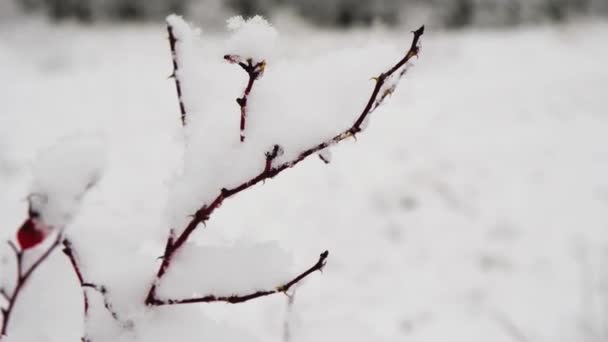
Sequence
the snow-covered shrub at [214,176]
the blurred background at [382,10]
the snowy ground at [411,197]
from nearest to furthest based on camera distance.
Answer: the snow-covered shrub at [214,176]
the snowy ground at [411,197]
the blurred background at [382,10]

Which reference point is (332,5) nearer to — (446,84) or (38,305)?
(446,84)

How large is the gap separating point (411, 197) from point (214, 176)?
160 inches

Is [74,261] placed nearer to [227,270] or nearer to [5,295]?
[5,295]

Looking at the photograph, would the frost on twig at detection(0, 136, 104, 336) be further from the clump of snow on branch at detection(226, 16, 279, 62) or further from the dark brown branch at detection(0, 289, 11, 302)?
the clump of snow on branch at detection(226, 16, 279, 62)

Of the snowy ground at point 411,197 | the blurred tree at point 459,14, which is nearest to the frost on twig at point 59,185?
the snowy ground at point 411,197

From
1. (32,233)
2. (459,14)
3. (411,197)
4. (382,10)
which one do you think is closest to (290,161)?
(32,233)

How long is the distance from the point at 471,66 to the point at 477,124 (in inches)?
134

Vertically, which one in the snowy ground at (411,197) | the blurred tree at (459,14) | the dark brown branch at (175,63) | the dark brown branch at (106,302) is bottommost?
the snowy ground at (411,197)

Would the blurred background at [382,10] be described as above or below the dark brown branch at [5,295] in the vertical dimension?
below

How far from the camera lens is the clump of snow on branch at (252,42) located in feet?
1.73

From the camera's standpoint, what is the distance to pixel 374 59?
0.66 m

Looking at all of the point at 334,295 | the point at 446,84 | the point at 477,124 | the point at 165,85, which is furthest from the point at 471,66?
the point at 334,295

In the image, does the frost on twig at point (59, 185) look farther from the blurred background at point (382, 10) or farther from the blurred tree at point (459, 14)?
the blurred tree at point (459, 14)

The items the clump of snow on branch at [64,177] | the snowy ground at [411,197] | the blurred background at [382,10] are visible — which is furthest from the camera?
the blurred background at [382,10]
